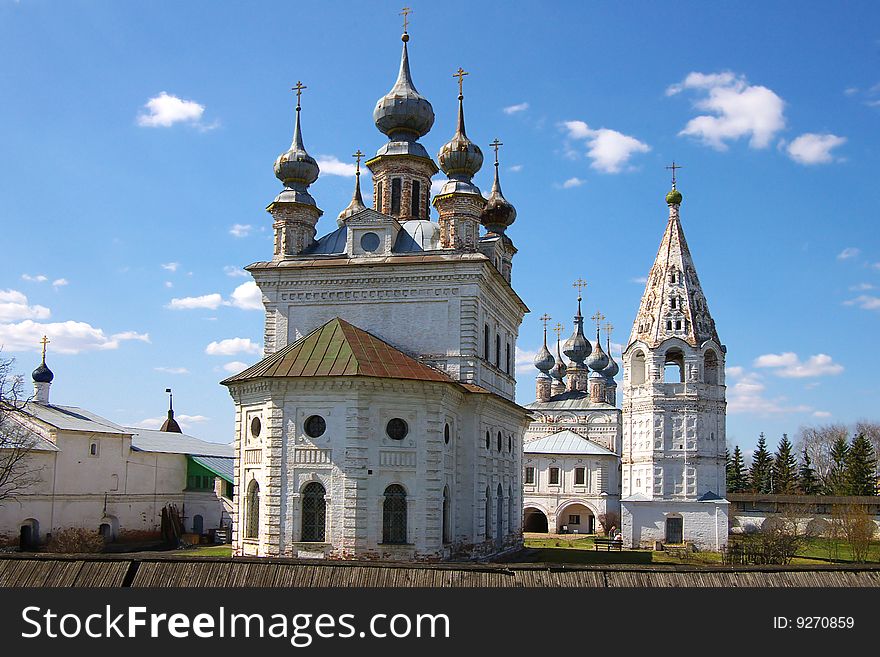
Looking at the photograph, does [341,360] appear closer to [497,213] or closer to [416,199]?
[416,199]

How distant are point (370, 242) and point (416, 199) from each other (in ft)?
14.2

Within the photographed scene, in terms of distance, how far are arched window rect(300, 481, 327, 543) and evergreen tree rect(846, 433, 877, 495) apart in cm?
3826

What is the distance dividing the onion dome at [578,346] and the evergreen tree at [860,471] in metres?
22.1

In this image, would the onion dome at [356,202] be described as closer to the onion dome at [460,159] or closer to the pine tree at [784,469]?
the onion dome at [460,159]

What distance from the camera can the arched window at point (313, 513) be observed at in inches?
817

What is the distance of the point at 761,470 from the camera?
193 ft

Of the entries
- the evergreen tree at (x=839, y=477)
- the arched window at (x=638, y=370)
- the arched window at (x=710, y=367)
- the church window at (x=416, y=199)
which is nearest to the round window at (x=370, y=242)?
the church window at (x=416, y=199)

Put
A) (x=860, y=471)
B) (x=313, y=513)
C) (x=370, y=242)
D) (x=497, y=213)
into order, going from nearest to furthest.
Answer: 1. (x=313, y=513)
2. (x=370, y=242)
3. (x=497, y=213)
4. (x=860, y=471)

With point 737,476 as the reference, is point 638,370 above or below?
above

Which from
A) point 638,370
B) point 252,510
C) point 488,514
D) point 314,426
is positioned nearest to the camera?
point 314,426

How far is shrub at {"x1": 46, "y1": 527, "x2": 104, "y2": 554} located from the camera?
91.0 ft

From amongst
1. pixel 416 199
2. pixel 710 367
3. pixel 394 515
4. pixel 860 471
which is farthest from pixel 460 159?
pixel 860 471

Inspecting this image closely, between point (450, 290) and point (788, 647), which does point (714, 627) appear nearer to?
point (788, 647)

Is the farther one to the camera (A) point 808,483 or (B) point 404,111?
(A) point 808,483
